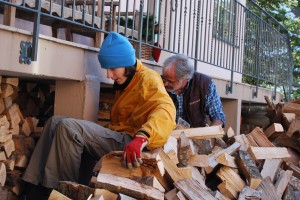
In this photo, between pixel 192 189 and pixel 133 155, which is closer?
pixel 133 155

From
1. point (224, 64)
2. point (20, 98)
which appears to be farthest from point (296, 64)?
point (20, 98)

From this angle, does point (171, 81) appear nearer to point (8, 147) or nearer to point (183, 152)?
point (183, 152)

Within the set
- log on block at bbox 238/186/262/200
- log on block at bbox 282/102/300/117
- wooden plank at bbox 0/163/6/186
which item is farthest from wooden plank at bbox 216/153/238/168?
log on block at bbox 282/102/300/117

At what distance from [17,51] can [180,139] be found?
136 cm

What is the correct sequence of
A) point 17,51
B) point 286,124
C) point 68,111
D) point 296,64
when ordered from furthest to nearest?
point 296,64
point 286,124
point 68,111
point 17,51

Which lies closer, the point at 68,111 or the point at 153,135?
the point at 153,135

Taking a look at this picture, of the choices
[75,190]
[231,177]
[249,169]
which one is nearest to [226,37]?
[249,169]

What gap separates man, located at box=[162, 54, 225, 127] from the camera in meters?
4.83

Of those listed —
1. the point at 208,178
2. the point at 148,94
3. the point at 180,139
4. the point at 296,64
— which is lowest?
the point at 208,178

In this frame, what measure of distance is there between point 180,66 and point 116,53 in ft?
3.52

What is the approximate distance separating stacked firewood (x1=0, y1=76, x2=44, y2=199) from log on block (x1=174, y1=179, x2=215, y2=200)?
140 cm

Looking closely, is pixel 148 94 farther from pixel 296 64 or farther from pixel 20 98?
pixel 296 64

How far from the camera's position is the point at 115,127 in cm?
403

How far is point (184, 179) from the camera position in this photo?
346 centimetres
